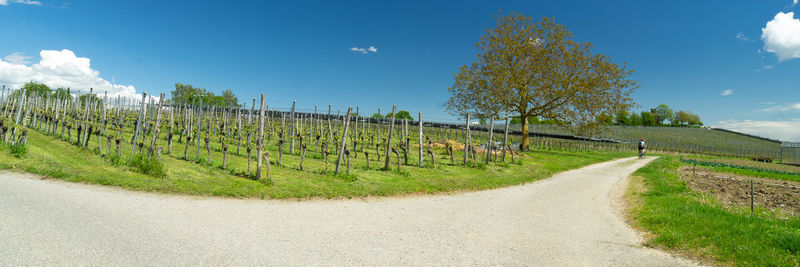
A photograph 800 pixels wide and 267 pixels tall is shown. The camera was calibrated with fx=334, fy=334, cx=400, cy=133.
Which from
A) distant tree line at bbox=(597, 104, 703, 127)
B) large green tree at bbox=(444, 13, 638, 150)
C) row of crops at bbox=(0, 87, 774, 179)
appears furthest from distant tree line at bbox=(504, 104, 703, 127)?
large green tree at bbox=(444, 13, 638, 150)

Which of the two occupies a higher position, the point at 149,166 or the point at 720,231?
the point at 149,166

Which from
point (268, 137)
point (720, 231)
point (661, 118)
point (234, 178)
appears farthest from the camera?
point (661, 118)

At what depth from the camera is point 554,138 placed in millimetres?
54281

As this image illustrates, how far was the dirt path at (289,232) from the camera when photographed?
4.95 metres

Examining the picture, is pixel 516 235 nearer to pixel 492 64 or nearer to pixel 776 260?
pixel 776 260

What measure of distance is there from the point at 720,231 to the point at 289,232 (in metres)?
8.55

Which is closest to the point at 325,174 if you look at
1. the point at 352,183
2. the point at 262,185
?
the point at 352,183

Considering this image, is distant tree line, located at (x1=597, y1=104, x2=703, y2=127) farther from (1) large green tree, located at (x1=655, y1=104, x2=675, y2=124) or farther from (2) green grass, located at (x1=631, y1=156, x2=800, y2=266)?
(2) green grass, located at (x1=631, y1=156, x2=800, y2=266)

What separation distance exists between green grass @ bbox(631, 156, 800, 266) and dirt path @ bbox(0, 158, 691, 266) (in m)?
0.68

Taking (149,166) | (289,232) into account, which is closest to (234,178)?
(149,166)

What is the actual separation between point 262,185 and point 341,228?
4502 mm

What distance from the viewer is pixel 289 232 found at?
20.4ft

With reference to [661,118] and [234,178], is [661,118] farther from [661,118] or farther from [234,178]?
[234,178]

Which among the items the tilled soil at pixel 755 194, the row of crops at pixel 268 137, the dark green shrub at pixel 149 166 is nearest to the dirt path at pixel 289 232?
the dark green shrub at pixel 149 166
